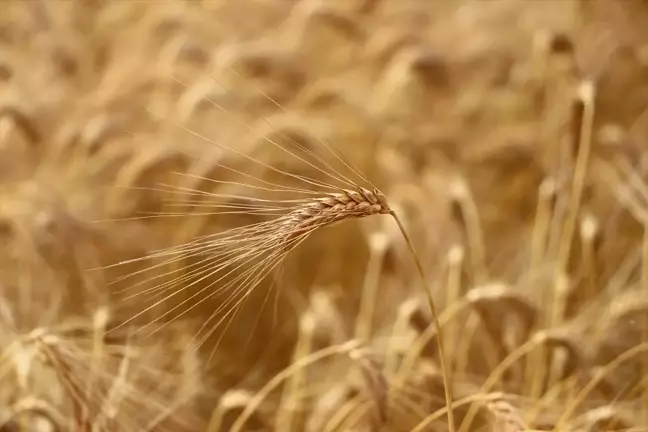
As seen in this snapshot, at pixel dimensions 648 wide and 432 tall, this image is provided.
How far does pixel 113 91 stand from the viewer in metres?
1.43

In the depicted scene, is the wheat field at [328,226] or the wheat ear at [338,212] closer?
the wheat ear at [338,212]

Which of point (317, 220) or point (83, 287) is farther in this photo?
point (83, 287)

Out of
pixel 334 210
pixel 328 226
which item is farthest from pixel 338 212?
pixel 328 226

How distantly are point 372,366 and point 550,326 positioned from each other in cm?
41

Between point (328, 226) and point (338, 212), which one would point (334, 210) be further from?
point (328, 226)

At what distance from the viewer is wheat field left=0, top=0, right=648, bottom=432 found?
975mm

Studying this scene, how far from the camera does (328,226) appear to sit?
919 millimetres

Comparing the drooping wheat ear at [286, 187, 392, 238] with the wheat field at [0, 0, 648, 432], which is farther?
the wheat field at [0, 0, 648, 432]

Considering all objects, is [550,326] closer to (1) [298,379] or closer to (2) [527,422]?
(2) [527,422]

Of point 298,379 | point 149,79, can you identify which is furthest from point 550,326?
point 149,79

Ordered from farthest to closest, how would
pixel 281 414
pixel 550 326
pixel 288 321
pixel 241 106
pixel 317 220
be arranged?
1. pixel 241 106
2. pixel 288 321
3. pixel 550 326
4. pixel 281 414
5. pixel 317 220

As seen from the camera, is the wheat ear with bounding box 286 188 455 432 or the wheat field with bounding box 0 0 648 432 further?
the wheat field with bounding box 0 0 648 432

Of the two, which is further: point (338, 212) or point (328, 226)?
point (328, 226)

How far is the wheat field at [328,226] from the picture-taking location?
38.4 inches
